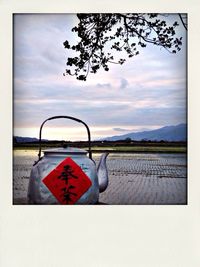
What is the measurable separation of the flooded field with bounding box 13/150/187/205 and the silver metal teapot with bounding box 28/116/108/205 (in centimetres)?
3

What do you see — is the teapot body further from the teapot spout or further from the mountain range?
the mountain range

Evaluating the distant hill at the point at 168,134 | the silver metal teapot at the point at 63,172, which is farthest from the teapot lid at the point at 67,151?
the distant hill at the point at 168,134

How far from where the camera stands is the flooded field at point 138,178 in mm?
2592

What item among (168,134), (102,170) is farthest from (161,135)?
(102,170)

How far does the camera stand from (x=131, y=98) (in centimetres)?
263

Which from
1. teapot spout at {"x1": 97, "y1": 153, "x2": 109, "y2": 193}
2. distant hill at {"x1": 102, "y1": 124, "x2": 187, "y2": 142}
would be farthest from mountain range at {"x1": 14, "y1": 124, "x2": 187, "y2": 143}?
teapot spout at {"x1": 97, "y1": 153, "x2": 109, "y2": 193}

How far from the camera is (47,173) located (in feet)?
8.56

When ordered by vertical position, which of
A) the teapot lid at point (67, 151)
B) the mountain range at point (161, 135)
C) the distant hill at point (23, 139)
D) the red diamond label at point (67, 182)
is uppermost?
the mountain range at point (161, 135)

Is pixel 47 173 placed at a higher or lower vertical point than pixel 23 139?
lower

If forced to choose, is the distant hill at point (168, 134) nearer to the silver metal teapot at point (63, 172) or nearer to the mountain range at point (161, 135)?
the mountain range at point (161, 135)

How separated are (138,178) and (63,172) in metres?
0.40

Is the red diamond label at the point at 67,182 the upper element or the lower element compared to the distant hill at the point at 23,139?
lower

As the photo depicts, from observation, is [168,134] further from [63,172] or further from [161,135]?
[63,172]
